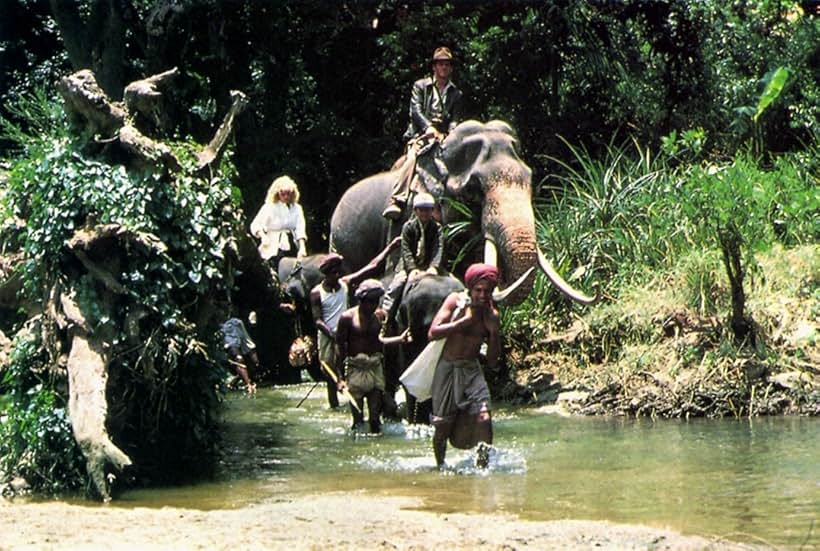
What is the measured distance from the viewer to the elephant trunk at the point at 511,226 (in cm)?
1517

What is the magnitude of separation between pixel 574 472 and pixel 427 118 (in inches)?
253

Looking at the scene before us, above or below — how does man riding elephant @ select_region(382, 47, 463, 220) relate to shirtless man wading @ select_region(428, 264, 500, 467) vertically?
above

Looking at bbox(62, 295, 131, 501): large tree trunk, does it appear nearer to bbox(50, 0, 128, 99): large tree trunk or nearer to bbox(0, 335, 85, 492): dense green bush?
bbox(0, 335, 85, 492): dense green bush

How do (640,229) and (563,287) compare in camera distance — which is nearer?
(563,287)

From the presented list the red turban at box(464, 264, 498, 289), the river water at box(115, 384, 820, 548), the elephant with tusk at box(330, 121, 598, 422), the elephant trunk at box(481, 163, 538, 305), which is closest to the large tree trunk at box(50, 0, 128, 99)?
the elephant with tusk at box(330, 121, 598, 422)

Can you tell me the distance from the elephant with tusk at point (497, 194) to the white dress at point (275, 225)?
1.25 metres

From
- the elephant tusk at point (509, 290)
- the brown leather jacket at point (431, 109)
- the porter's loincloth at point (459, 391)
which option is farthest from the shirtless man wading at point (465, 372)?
the brown leather jacket at point (431, 109)

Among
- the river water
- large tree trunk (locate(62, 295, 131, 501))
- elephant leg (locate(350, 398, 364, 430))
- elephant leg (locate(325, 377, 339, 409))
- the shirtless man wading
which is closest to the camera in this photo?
the river water

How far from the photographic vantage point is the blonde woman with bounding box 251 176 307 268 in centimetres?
1830

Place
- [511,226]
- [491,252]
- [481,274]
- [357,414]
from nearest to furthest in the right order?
[481,274] < [357,414] < [511,226] < [491,252]

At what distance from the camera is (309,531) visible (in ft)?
30.2

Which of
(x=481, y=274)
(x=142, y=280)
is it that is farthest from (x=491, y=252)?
(x=142, y=280)

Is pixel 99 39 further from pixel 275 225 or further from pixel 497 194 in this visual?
pixel 497 194

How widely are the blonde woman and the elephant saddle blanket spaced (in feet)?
13.2
